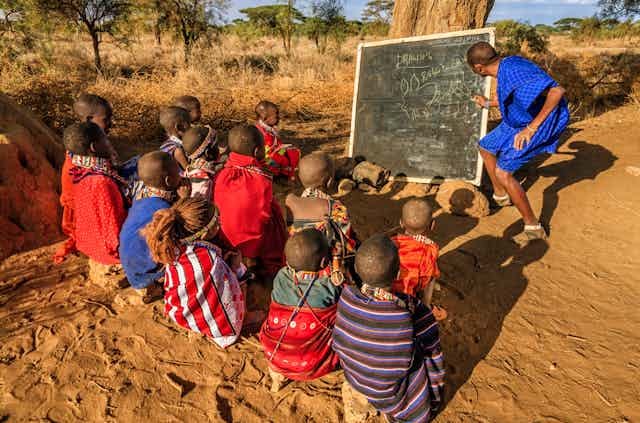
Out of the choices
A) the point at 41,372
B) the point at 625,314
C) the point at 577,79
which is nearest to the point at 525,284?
the point at 625,314

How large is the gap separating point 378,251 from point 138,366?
66.2 inches

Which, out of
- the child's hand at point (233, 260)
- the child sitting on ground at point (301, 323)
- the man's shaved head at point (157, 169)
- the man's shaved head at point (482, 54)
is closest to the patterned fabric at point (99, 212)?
the man's shaved head at point (157, 169)

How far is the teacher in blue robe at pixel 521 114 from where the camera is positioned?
3092 mm

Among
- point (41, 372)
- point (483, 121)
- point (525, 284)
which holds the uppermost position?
point (483, 121)

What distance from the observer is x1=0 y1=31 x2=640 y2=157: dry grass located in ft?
19.7

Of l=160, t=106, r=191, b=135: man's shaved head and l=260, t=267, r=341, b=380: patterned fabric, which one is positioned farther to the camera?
l=160, t=106, r=191, b=135: man's shaved head

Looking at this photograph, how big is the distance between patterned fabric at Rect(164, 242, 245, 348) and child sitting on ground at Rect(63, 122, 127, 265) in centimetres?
86

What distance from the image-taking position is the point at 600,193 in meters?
3.99

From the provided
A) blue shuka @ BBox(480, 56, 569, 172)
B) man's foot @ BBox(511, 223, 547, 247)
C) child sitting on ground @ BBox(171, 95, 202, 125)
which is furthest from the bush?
child sitting on ground @ BBox(171, 95, 202, 125)

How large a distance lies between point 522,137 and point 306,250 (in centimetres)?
234

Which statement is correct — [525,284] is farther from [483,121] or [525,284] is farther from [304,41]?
[304,41]

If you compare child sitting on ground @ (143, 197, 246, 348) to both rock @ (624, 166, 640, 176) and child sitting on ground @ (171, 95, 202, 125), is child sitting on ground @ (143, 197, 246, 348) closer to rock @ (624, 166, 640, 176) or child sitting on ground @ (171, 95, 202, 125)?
child sitting on ground @ (171, 95, 202, 125)

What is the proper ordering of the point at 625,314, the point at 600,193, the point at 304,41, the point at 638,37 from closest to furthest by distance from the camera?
the point at 625,314 → the point at 600,193 → the point at 638,37 → the point at 304,41

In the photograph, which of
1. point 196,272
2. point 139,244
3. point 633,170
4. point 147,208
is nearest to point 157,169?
point 147,208
